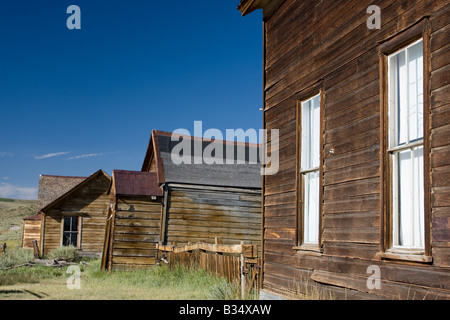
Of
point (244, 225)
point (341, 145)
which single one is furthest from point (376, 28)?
point (244, 225)

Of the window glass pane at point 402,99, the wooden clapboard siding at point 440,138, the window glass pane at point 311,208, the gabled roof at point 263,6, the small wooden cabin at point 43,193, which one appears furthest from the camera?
the small wooden cabin at point 43,193

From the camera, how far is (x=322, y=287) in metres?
6.71

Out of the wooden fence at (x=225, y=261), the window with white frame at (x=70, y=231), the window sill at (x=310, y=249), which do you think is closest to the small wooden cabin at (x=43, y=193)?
the window with white frame at (x=70, y=231)

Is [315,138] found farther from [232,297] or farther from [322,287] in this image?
[232,297]

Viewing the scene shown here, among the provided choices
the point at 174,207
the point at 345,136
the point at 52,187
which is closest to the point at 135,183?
the point at 174,207

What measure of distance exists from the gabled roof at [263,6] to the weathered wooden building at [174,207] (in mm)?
9711

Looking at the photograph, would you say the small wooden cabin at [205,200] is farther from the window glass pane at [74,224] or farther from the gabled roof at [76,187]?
the window glass pane at [74,224]

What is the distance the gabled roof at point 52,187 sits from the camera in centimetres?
2998

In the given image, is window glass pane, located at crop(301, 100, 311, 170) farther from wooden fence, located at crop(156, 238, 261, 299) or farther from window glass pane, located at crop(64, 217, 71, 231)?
window glass pane, located at crop(64, 217, 71, 231)

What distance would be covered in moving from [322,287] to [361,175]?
1.71 meters

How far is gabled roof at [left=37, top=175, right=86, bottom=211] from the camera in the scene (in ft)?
98.4

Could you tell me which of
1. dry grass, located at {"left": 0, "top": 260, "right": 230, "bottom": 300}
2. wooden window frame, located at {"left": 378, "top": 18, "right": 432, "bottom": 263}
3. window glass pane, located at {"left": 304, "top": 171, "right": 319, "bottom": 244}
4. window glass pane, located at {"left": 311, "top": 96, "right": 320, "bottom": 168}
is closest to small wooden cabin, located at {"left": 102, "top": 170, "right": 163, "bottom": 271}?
dry grass, located at {"left": 0, "top": 260, "right": 230, "bottom": 300}

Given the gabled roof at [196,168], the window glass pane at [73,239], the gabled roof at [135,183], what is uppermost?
the gabled roof at [196,168]

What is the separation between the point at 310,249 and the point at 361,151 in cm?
178
